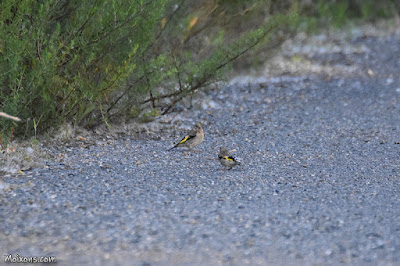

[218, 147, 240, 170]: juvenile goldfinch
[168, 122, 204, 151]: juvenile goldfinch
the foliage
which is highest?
the foliage

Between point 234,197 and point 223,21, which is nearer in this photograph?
point 234,197

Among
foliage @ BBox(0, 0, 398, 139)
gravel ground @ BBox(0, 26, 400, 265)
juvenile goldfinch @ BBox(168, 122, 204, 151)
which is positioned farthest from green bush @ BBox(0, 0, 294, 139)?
juvenile goldfinch @ BBox(168, 122, 204, 151)

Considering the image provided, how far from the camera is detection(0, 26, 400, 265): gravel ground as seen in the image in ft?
13.9

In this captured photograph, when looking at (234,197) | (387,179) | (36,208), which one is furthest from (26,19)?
(387,179)

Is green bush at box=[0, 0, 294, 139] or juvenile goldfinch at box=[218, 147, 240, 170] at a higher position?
green bush at box=[0, 0, 294, 139]

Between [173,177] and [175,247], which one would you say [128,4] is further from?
[175,247]

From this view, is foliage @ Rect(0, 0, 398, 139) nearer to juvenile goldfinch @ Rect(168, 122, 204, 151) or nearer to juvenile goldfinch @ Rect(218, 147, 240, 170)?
juvenile goldfinch @ Rect(168, 122, 204, 151)

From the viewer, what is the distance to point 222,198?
5336 millimetres

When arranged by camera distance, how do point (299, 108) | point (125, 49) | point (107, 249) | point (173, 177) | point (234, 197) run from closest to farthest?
point (107, 249), point (234, 197), point (173, 177), point (125, 49), point (299, 108)

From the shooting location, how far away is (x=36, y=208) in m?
4.92

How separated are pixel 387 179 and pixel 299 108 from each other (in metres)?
3.73

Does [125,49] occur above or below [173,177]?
above

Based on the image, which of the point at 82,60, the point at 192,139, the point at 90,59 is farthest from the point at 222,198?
the point at 82,60

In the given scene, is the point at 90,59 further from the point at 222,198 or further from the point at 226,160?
the point at 222,198
